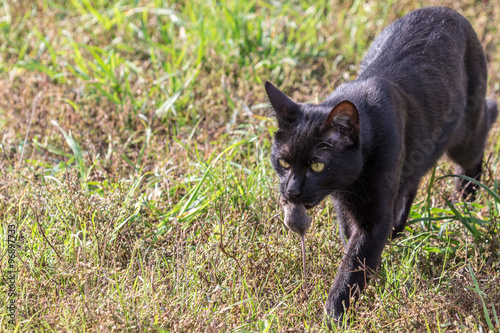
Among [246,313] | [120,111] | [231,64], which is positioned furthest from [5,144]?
[246,313]

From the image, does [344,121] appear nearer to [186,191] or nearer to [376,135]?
[376,135]

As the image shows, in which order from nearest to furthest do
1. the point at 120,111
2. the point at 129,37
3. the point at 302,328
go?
the point at 302,328 → the point at 120,111 → the point at 129,37

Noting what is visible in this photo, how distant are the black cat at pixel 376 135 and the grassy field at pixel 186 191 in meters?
0.18

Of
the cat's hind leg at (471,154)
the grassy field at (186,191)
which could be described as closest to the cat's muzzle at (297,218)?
the grassy field at (186,191)

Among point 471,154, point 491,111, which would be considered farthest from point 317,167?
point 491,111

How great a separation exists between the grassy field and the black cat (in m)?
0.18

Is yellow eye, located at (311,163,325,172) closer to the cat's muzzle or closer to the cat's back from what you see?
the cat's muzzle

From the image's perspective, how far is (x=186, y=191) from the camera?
3.45m

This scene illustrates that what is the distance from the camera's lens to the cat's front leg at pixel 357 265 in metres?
2.60

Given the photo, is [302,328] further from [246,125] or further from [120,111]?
[120,111]

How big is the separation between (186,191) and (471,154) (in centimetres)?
176

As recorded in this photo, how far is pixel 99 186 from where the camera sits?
130 inches

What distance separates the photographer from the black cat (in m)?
2.57

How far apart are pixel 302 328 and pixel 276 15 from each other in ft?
11.0
